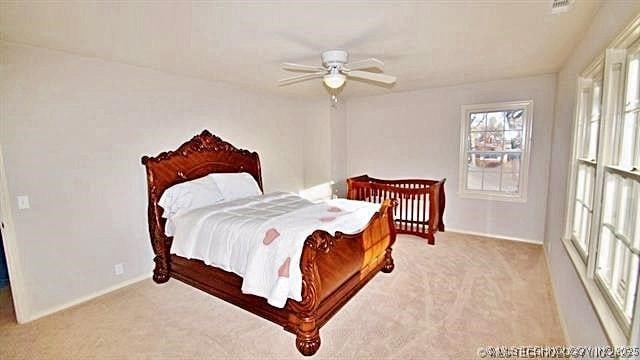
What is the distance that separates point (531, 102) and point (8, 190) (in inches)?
236

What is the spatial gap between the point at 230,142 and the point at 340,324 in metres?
3.00

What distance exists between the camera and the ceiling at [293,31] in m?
2.03

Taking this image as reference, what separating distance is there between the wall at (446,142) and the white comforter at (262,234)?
228cm

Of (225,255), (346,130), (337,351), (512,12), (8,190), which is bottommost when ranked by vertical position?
(337,351)

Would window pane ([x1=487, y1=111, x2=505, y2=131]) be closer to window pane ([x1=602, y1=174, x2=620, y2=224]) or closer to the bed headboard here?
window pane ([x1=602, y1=174, x2=620, y2=224])

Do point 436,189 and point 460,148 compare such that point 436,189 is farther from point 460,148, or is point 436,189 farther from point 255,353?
point 255,353

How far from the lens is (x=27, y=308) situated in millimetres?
2732

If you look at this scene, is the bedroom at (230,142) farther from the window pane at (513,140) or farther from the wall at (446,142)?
the window pane at (513,140)

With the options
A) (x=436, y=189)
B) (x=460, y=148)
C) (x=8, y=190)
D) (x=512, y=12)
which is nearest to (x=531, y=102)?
(x=460, y=148)

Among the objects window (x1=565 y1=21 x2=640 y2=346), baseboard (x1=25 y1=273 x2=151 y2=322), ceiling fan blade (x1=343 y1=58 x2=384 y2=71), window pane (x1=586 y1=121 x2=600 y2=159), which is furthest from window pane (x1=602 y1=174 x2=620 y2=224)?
baseboard (x1=25 y1=273 x2=151 y2=322)

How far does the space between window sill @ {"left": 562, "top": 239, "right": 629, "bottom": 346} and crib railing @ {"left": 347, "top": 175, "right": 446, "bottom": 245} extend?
240cm

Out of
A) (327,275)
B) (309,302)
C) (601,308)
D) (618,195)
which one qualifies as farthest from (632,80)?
(309,302)

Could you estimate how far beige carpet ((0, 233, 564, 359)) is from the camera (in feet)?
7.59

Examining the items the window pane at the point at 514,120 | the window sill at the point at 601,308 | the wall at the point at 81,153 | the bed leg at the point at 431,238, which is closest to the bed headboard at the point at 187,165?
the wall at the point at 81,153
